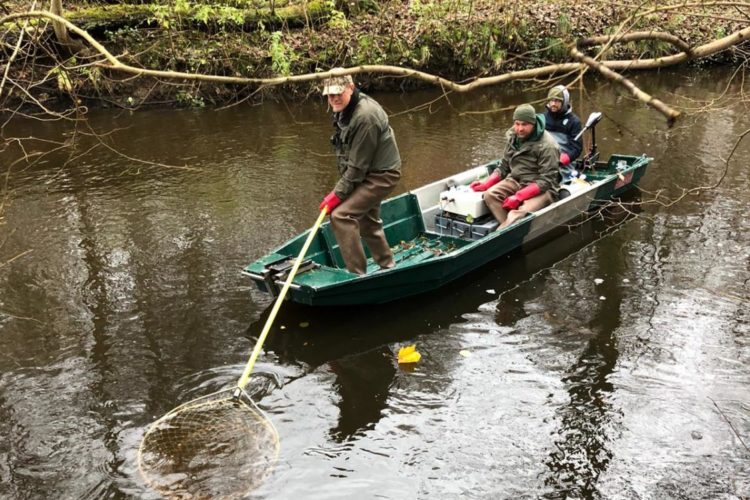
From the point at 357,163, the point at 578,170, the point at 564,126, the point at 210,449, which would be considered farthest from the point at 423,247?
the point at 210,449

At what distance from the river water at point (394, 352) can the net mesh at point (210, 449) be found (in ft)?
0.38

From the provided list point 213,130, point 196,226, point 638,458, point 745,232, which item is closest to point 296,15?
point 213,130

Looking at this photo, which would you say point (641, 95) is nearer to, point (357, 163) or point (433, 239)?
point (357, 163)

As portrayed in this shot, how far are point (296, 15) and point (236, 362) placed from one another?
13.2 m

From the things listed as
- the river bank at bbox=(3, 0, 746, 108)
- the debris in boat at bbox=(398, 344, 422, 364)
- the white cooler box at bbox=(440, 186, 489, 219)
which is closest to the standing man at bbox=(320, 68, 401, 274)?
the debris in boat at bbox=(398, 344, 422, 364)

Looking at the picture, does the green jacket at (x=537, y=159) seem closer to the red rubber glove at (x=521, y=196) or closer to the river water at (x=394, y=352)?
the red rubber glove at (x=521, y=196)

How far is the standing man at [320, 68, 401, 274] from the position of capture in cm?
610

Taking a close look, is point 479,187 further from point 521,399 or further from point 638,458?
point 638,458

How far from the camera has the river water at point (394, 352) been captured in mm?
4707

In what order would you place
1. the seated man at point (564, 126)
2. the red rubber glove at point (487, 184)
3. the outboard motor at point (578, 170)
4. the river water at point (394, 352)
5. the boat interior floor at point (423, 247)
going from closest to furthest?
the river water at point (394, 352) → the boat interior floor at point (423, 247) → the red rubber glove at point (487, 184) → the outboard motor at point (578, 170) → the seated man at point (564, 126)

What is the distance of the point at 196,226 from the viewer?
9188mm

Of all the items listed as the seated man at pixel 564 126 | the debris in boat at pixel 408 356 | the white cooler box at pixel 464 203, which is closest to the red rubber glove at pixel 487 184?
the white cooler box at pixel 464 203

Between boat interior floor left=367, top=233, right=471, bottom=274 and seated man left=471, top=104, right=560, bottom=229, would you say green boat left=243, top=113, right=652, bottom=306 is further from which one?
seated man left=471, top=104, right=560, bottom=229

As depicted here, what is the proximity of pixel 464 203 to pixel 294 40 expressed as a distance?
10507 millimetres
